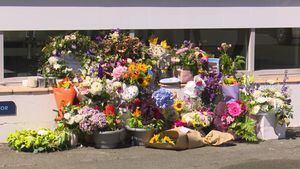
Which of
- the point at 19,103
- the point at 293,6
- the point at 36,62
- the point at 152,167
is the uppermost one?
the point at 293,6

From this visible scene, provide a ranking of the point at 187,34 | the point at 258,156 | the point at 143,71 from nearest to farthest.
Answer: the point at 258,156
the point at 143,71
the point at 187,34

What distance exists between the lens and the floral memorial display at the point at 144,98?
8.01 metres

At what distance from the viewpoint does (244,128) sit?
28.1 ft

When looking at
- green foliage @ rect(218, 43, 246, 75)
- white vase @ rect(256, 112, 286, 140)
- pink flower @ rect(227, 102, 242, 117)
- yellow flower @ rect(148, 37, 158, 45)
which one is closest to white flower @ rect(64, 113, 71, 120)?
yellow flower @ rect(148, 37, 158, 45)

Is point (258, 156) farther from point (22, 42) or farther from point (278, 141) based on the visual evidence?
point (22, 42)

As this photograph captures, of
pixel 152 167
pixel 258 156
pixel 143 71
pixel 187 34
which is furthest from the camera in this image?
pixel 187 34

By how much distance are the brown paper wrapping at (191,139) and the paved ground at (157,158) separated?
0.28 feet

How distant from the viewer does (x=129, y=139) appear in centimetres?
838

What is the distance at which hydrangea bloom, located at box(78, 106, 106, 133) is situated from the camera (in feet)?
25.5

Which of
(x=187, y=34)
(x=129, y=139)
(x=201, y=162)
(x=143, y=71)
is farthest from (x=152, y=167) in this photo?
(x=187, y=34)

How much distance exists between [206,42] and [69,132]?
3094 millimetres

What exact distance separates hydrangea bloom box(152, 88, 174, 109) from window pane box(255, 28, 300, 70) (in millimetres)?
2665

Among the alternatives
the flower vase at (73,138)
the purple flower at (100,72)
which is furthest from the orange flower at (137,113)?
the flower vase at (73,138)

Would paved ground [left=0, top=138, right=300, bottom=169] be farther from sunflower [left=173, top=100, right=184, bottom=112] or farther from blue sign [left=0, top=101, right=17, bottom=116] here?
sunflower [left=173, top=100, right=184, bottom=112]
